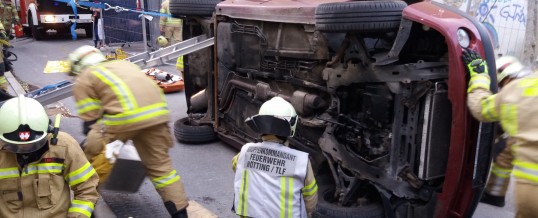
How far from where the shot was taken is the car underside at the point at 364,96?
123 inches

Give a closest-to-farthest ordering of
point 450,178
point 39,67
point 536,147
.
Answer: point 536,147 < point 450,178 < point 39,67

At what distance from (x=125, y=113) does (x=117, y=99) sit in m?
0.12

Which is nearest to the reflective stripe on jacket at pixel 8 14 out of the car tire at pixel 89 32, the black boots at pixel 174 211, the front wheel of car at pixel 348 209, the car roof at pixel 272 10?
the car tire at pixel 89 32

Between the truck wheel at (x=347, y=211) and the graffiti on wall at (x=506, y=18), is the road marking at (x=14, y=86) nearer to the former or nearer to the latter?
the truck wheel at (x=347, y=211)

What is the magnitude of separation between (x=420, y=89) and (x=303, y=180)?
989 millimetres

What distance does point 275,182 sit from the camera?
269cm

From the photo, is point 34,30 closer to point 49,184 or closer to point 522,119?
point 49,184

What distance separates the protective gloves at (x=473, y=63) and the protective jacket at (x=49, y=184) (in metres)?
2.22

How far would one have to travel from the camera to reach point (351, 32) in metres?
3.27

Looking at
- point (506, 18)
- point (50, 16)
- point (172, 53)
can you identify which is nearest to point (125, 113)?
point (172, 53)

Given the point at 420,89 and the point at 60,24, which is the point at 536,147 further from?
the point at 60,24

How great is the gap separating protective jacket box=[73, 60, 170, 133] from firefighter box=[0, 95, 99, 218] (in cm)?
65

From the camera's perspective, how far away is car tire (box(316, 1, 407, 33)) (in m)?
3.12

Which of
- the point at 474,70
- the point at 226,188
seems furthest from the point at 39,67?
the point at 474,70
